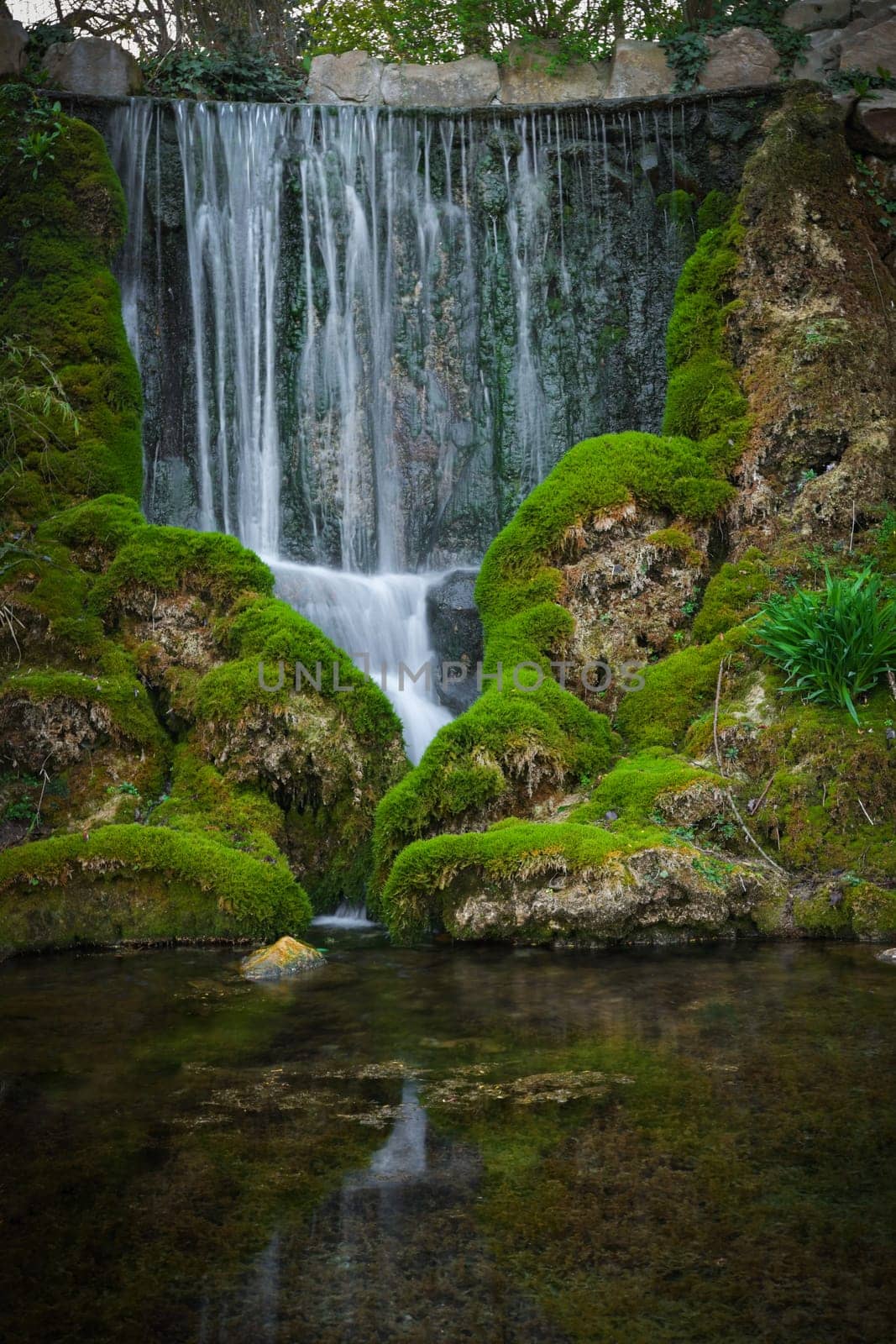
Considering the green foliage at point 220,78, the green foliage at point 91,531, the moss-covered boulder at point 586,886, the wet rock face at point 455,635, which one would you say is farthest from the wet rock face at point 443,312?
the moss-covered boulder at point 586,886

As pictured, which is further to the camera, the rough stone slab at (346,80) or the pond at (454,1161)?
the rough stone slab at (346,80)

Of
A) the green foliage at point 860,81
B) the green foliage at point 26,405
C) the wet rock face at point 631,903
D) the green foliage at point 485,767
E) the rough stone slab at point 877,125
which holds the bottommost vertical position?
the wet rock face at point 631,903

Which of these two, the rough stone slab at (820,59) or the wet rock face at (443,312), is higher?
the rough stone slab at (820,59)

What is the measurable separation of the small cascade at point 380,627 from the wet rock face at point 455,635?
0.09m

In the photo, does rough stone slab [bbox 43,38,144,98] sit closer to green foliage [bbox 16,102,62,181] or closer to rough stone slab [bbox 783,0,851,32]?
green foliage [bbox 16,102,62,181]

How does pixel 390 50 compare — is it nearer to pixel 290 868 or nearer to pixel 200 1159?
pixel 290 868

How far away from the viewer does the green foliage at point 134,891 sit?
6465 mm

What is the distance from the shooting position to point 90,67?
11.8 metres

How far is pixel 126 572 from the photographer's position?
328 inches

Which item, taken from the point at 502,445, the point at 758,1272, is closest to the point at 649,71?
the point at 502,445

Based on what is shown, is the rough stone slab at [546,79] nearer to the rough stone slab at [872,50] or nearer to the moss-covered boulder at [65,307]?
the rough stone slab at [872,50]

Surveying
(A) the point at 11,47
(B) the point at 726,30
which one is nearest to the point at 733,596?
(B) the point at 726,30

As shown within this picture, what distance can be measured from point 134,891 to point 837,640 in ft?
15.9

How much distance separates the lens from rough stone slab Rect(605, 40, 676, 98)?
40.3 feet
